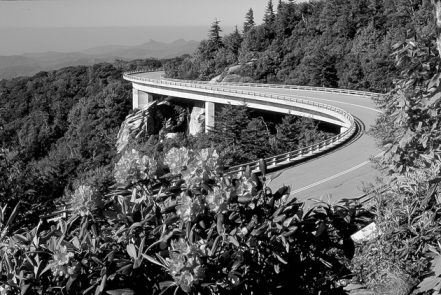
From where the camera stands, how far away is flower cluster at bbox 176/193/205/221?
7.24 feet

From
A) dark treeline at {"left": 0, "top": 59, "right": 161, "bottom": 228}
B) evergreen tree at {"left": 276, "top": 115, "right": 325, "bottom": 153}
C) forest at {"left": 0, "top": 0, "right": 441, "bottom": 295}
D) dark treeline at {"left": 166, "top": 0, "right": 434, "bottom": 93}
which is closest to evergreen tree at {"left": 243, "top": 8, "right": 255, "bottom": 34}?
dark treeline at {"left": 166, "top": 0, "right": 434, "bottom": 93}

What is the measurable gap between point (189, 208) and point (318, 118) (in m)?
33.3

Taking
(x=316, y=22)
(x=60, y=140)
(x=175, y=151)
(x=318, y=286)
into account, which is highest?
(x=316, y=22)

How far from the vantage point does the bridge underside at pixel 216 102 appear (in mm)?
34000

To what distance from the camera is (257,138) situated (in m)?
32.4

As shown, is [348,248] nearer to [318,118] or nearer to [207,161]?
[207,161]

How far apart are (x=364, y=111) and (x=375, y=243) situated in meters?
29.9

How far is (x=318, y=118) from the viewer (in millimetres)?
34531

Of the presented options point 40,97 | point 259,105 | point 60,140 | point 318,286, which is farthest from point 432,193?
point 40,97

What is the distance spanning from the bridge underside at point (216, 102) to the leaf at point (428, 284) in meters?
26.7

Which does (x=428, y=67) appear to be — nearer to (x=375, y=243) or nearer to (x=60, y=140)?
(x=375, y=243)

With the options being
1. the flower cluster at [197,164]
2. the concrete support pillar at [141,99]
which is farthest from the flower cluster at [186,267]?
the concrete support pillar at [141,99]

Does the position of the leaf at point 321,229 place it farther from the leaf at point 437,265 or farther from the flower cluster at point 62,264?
the flower cluster at point 62,264

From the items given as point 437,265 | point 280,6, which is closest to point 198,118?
point 280,6
